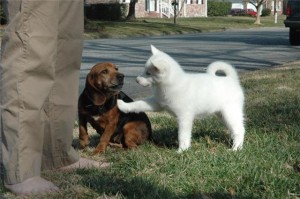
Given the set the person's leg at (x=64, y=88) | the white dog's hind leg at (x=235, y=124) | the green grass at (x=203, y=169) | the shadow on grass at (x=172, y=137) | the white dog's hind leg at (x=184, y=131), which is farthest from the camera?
the shadow on grass at (x=172, y=137)

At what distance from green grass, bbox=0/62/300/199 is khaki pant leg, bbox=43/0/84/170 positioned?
179mm

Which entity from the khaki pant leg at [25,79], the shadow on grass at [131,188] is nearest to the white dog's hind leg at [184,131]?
the shadow on grass at [131,188]

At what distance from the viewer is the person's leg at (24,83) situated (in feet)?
10.9

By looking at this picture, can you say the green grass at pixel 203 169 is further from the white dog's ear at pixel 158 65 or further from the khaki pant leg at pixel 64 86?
the white dog's ear at pixel 158 65

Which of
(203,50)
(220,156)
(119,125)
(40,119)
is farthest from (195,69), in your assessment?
(40,119)

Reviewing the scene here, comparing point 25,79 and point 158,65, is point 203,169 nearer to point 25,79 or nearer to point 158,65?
point 158,65

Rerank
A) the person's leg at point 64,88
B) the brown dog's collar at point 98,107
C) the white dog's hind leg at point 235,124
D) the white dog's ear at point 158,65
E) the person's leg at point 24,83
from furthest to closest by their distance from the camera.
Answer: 1. the brown dog's collar at point 98,107
2. the white dog's hind leg at point 235,124
3. the white dog's ear at point 158,65
4. the person's leg at point 64,88
5. the person's leg at point 24,83

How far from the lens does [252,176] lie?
3.60 m

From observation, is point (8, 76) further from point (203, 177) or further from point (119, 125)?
point (119, 125)

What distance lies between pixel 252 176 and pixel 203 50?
540 inches

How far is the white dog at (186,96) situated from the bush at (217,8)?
67.0 meters

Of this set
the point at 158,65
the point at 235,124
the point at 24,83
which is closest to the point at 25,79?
the point at 24,83

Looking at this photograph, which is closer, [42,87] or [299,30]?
[42,87]

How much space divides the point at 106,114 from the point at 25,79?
4.98 feet
